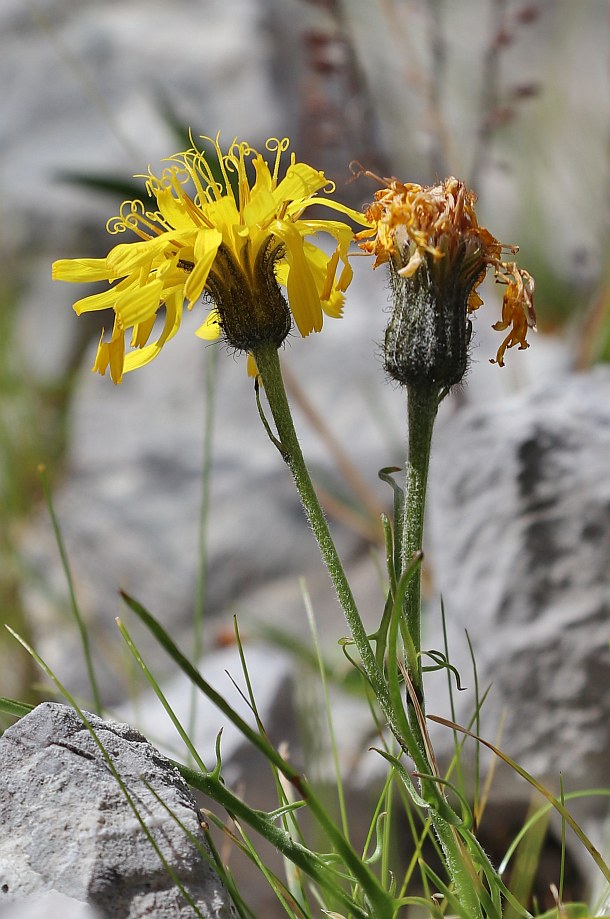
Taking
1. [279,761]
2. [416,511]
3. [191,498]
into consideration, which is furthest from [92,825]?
[191,498]

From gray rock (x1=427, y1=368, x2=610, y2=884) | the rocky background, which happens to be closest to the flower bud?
the rocky background

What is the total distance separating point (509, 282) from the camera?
69cm

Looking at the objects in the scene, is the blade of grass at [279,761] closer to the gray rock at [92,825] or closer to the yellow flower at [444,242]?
A: the gray rock at [92,825]

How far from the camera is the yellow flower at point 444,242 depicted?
0.65m

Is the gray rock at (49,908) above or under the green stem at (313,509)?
under

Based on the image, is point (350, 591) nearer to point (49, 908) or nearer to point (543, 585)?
point (49, 908)

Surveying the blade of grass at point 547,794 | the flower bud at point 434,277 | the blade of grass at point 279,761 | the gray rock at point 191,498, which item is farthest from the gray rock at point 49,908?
the gray rock at point 191,498

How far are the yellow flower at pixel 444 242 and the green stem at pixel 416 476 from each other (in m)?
0.07

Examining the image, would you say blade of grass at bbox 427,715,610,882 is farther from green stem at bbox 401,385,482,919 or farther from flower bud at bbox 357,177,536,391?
flower bud at bbox 357,177,536,391

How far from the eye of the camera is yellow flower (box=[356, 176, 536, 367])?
0.65 meters

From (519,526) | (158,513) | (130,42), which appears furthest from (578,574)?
(130,42)

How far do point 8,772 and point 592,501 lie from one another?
98 cm

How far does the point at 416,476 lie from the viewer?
0.66m

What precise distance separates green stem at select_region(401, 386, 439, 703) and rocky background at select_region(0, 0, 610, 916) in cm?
18
